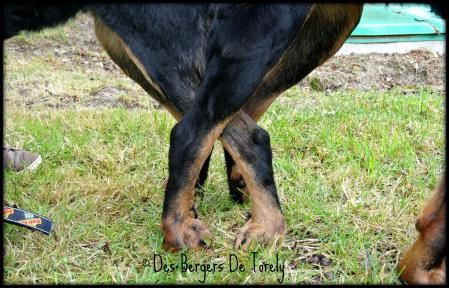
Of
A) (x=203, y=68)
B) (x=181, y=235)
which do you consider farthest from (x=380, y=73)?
(x=181, y=235)

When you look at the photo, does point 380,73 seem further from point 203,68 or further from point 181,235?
point 181,235

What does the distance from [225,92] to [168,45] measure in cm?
35

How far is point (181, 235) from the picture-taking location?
2.43m

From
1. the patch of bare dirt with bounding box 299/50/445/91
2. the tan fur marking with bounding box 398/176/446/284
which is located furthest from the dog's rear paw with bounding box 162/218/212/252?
the patch of bare dirt with bounding box 299/50/445/91

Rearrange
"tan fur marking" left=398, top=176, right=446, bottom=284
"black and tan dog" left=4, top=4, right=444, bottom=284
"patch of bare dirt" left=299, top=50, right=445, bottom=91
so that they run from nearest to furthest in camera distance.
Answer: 1. "tan fur marking" left=398, top=176, right=446, bottom=284
2. "black and tan dog" left=4, top=4, right=444, bottom=284
3. "patch of bare dirt" left=299, top=50, right=445, bottom=91

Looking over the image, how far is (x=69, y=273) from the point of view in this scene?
2268 millimetres

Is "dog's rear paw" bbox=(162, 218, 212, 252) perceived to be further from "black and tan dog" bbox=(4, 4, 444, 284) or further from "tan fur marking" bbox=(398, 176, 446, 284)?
"tan fur marking" bbox=(398, 176, 446, 284)

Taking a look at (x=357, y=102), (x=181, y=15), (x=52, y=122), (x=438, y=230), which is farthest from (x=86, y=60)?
(x=438, y=230)

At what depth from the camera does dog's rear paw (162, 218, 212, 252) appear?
242 centimetres

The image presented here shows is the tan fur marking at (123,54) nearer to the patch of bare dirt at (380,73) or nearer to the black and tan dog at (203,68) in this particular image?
the black and tan dog at (203,68)

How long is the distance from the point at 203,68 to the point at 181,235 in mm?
741

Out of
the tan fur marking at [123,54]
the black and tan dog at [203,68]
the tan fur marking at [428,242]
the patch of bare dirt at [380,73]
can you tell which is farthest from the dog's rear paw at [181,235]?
the patch of bare dirt at [380,73]

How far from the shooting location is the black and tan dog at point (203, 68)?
230cm

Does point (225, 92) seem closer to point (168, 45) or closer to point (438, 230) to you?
point (168, 45)
